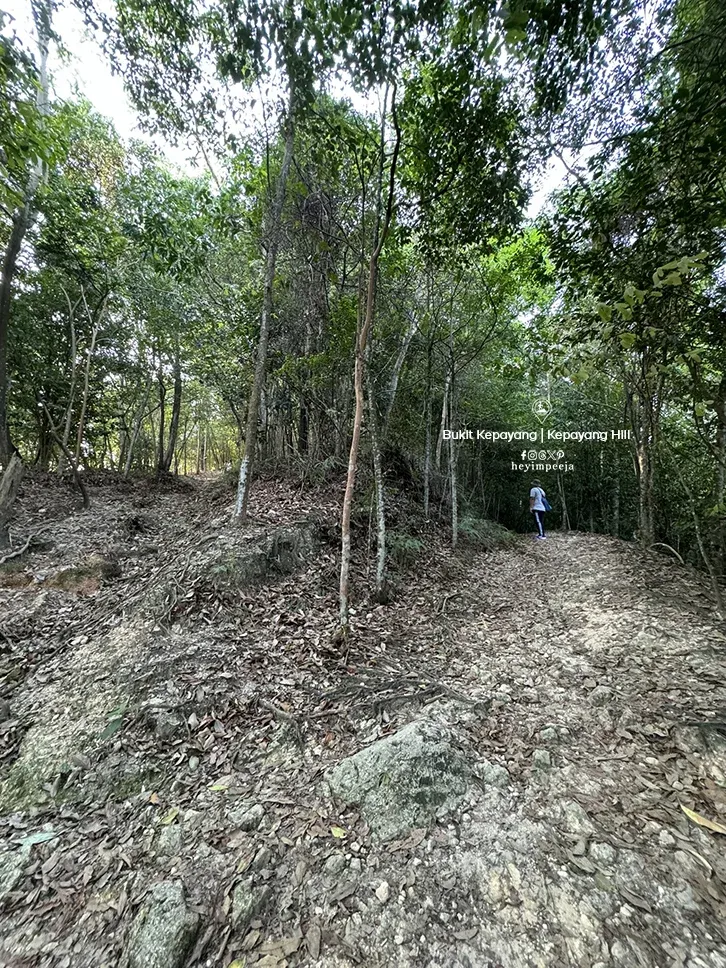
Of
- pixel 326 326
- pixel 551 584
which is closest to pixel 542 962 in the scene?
pixel 551 584

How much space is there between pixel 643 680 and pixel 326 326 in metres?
7.18

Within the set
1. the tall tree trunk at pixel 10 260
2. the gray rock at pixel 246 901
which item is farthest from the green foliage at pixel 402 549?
the tall tree trunk at pixel 10 260

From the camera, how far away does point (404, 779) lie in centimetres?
254

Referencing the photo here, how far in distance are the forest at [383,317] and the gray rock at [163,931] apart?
0.04m

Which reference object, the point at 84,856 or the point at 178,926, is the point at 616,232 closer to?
the point at 178,926

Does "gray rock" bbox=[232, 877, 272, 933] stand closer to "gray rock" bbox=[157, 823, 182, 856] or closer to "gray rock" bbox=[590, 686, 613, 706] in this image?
"gray rock" bbox=[157, 823, 182, 856]

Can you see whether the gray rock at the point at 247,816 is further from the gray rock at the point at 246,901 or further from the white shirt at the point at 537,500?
the white shirt at the point at 537,500

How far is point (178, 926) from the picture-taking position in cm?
189

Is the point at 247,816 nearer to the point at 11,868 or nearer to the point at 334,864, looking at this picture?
the point at 334,864

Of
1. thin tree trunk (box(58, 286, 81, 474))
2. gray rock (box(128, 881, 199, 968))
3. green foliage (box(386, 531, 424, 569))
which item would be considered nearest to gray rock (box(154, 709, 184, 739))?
gray rock (box(128, 881, 199, 968))

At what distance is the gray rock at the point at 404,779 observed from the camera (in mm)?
2389

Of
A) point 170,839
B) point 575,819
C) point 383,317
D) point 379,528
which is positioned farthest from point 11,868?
point 383,317

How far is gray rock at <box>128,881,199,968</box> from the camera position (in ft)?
5.90

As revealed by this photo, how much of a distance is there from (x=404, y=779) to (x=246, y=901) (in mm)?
1045
